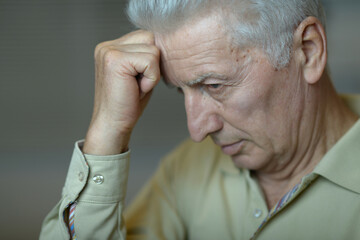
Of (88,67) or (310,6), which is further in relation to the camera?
(88,67)

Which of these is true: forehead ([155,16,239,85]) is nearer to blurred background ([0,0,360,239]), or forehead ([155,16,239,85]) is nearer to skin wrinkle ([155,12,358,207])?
skin wrinkle ([155,12,358,207])

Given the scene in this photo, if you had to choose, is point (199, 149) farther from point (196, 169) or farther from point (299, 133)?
point (299, 133)

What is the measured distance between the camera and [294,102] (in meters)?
1.24

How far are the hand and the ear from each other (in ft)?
1.34

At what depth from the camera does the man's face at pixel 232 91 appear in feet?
3.75

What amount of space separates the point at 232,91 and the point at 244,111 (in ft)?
0.23

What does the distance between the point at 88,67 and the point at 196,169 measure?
1709 mm

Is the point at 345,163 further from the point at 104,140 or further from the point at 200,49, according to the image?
the point at 104,140

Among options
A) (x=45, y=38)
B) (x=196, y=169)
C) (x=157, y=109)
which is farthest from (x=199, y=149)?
(x=45, y=38)

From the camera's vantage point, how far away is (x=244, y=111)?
3.96ft

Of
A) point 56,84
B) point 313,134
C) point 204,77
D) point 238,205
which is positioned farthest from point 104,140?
point 56,84

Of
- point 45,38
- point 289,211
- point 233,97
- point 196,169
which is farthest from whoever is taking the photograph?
point 45,38

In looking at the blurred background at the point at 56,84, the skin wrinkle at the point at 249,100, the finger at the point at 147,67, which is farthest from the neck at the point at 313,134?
the blurred background at the point at 56,84

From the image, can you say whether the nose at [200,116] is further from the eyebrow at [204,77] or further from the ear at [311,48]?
the ear at [311,48]
